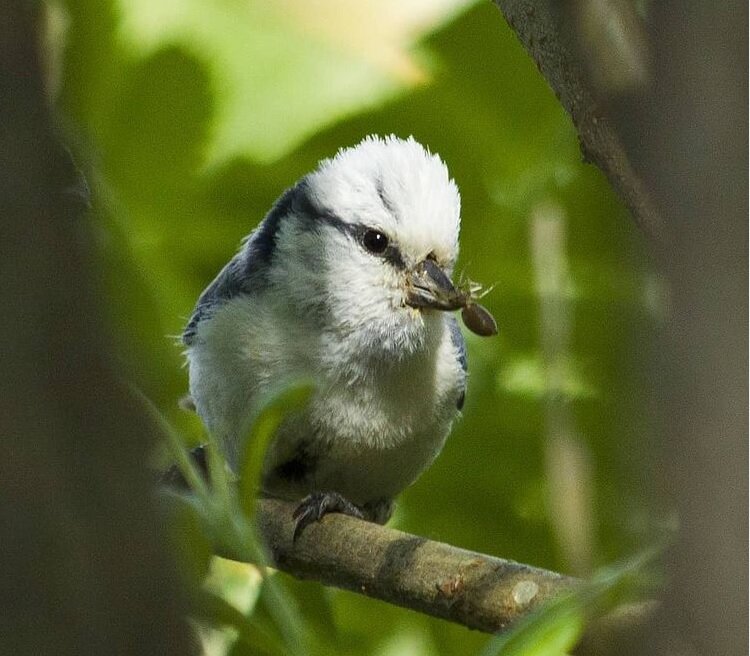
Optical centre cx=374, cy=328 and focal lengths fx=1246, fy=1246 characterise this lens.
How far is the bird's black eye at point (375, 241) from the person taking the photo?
1.80 meters

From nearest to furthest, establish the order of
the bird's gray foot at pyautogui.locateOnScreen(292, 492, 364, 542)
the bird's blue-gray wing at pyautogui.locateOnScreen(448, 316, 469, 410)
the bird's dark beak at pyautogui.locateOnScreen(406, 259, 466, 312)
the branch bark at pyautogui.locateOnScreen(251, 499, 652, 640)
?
the branch bark at pyautogui.locateOnScreen(251, 499, 652, 640) < the bird's gray foot at pyautogui.locateOnScreen(292, 492, 364, 542) < the bird's dark beak at pyautogui.locateOnScreen(406, 259, 466, 312) < the bird's blue-gray wing at pyautogui.locateOnScreen(448, 316, 469, 410)

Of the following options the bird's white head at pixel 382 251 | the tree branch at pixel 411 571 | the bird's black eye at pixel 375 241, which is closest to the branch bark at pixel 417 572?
the tree branch at pixel 411 571

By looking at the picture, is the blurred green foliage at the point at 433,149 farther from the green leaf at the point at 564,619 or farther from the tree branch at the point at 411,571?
the green leaf at the point at 564,619

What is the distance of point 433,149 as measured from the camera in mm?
1752

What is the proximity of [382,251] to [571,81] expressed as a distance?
883 millimetres

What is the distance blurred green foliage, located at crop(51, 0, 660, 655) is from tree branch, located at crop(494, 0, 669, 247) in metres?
0.53

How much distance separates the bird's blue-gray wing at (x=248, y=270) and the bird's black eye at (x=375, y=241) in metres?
0.15

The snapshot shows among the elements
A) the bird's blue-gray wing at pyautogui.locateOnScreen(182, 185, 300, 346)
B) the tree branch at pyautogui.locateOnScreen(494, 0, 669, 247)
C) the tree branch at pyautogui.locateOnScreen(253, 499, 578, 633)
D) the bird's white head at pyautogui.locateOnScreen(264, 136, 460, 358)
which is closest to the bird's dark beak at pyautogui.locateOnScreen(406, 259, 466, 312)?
the bird's white head at pyautogui.locateOnScreen(264, 136, 460, 358)

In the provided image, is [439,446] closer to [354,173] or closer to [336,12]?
[354,173]

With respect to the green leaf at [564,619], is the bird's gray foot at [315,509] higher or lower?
higher

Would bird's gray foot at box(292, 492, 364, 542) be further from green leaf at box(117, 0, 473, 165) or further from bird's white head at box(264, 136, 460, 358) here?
green leaf at box(117, 0, 473, 165)

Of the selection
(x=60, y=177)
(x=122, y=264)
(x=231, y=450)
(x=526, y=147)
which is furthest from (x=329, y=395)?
(x=60, y=177)

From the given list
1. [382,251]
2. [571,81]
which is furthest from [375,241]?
[571,81]

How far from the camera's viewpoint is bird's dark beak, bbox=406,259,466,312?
5.60ft
